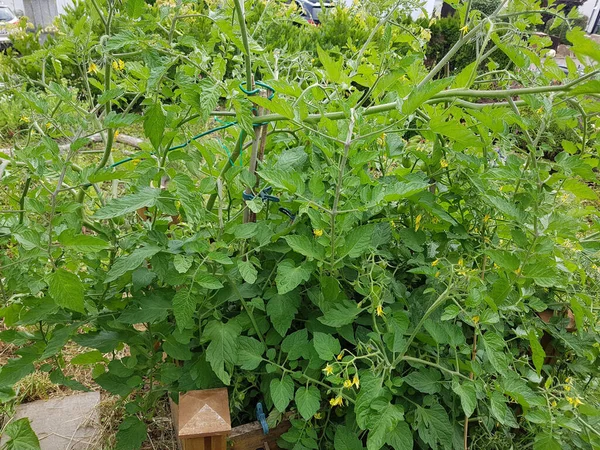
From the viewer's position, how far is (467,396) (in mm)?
1055

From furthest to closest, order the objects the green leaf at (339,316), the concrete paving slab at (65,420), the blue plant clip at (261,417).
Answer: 1. the concrete paving slab at (65,420)
2. the blue plant clip at (261,417)
3. the green leaf at (339,316)

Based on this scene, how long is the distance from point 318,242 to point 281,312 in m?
0.22

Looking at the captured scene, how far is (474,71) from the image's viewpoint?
3.89ft

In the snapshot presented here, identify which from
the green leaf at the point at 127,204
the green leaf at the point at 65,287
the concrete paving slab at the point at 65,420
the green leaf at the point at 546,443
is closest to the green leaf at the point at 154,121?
the green leaf at the point at 127,204

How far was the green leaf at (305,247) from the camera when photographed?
1104 millimetres

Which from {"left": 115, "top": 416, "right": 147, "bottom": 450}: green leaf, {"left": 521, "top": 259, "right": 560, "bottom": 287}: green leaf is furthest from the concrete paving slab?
{"left": 521, "top": 259, "right": 560, "bottom": 287}: green leaf

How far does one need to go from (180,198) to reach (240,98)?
0.26 meters

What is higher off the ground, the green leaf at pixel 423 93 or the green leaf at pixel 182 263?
the green leaf at pixel 423 93

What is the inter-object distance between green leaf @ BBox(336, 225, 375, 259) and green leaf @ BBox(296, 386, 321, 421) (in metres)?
0.35

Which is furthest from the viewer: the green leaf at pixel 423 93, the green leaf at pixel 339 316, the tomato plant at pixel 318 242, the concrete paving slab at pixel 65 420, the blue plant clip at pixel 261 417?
the concrete paving slab at pixel 65 420

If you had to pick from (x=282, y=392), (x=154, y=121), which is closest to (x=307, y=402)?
(x=282, y=392)

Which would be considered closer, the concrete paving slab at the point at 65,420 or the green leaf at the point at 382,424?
the green leaf at the point at 382,424

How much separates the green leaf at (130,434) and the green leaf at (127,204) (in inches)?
26.4

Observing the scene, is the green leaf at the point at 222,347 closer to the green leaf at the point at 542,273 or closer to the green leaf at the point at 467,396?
the green leaf at the point at 467,396
